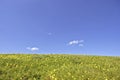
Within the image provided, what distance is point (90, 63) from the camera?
2417 cm

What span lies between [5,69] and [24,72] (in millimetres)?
1496

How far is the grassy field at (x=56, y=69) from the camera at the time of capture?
65.1ft

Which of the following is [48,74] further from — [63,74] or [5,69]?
[5,69]

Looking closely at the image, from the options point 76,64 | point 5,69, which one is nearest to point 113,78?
point 76,64

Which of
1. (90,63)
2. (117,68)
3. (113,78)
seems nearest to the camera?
(113,78)

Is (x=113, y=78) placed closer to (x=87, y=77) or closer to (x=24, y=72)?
(x=87, y=77)

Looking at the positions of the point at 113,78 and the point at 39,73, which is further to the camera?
the point at 39,73

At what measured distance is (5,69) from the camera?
68.4 feet

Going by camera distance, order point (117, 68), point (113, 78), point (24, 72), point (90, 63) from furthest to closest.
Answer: point (90, 63)
point (117, 68)
point (24, 72)
point (113, 78)

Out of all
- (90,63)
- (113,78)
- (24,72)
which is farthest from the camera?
(90,63)

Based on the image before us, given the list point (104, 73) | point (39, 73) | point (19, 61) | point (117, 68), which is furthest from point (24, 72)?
point (117, 68)

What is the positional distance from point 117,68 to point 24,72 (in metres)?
7.66

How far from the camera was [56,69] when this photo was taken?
70.6 feet

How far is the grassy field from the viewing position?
19844 millimetres
